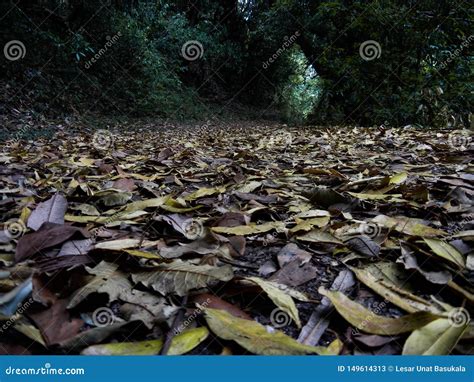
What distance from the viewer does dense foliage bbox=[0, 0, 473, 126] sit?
17.1 feet

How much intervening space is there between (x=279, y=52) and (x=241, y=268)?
6568 millimetres

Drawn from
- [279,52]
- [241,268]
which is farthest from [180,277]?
[279,52]

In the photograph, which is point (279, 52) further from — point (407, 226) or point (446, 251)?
point (446, 251)

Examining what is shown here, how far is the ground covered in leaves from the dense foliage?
156 inches

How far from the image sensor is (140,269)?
99 cm

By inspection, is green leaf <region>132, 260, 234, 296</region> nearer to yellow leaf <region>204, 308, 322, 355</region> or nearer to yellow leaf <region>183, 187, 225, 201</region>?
yellow leaf <region>204, 308, 322, 355</region>

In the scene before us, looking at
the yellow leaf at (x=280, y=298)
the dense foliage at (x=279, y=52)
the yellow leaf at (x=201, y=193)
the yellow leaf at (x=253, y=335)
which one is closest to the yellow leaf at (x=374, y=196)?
the yellow leaf at (x=201, y=193)

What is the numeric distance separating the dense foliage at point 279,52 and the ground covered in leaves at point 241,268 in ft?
13.0

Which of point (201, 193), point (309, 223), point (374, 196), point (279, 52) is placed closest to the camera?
point (309, 223)

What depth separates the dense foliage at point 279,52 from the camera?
521 cm

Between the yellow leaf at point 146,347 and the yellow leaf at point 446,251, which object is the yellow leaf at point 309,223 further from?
the yellow leaf at point 146,347

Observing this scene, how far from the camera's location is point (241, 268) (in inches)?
40.9

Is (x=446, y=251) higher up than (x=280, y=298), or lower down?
higher up

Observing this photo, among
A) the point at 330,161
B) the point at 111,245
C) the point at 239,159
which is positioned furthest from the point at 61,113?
the point at 111,245
